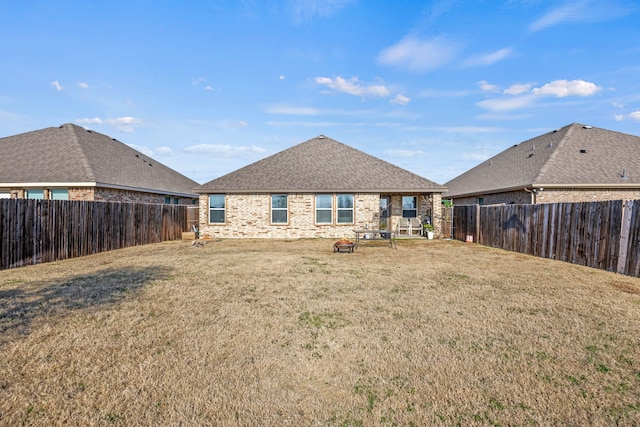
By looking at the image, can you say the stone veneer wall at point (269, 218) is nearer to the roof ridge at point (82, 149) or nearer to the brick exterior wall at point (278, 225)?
the brick exterior wall at point (278, 225)

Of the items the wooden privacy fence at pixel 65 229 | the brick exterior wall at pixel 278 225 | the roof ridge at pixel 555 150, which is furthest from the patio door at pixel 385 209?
the wooden privacy fence at pixel 65 229

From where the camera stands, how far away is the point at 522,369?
332cm

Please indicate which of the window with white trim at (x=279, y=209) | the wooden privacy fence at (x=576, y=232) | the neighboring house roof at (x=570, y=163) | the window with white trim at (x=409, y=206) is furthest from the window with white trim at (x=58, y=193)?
the neighboring house roof at (x=570, y=163)

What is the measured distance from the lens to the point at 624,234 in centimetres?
832

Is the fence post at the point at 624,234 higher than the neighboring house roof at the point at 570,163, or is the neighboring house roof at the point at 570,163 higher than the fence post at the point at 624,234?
the neighboring house roof at the point at 570,163

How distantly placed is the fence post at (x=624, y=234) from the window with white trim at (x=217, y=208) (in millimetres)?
16709

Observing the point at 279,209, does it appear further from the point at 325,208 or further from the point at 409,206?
the point at 409,206

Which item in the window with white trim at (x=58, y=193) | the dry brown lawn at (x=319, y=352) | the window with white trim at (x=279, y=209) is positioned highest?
the window with white trim at (x=58, y=193)

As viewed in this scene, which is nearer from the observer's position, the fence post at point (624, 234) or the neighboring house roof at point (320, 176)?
the fence post at point (624, 234)

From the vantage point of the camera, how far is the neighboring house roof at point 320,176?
17.9 metres

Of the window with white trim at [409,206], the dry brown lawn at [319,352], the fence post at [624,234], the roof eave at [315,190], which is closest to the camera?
the dry brown lawn at [319,352]

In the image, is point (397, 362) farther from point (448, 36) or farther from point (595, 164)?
point (595, 164)

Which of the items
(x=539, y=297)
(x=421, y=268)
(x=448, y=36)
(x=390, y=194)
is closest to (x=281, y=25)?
(x=448, y=36)

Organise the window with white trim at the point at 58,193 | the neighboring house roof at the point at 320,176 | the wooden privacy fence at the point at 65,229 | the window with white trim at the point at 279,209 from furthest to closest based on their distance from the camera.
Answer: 1. the window with white trim at the point at 279,209
2. the neighboring house roof at the point at 320,176
3. the window with white trim at the point at 58,193
4. the wooden privacy fence at the point at 65,229
